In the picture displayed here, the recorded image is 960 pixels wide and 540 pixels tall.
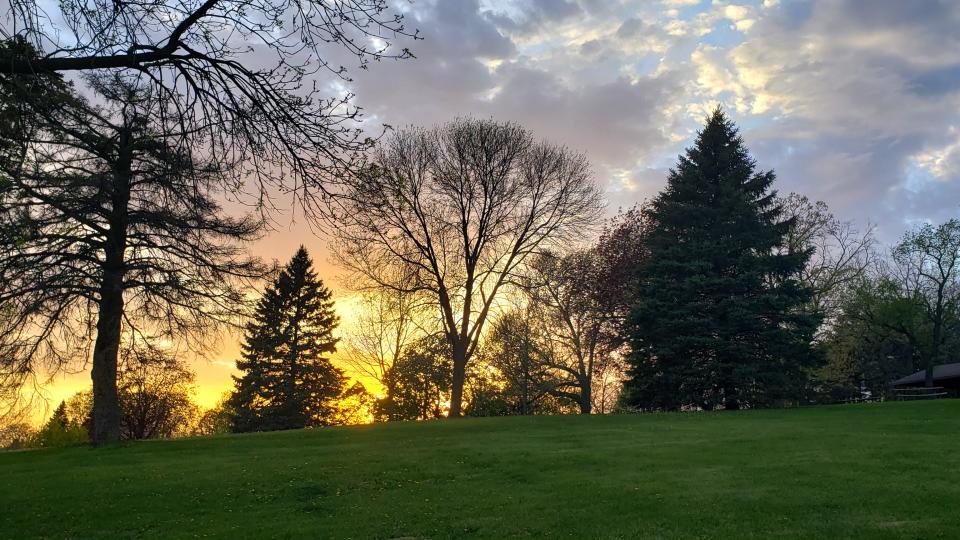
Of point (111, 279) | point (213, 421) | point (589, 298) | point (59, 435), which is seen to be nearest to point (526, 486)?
point (111, 279)

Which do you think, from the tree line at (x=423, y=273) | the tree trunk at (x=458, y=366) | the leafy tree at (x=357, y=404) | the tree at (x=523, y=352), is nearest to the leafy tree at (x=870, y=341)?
the tree line at (x=423, y=273)

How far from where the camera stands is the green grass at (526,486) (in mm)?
9188

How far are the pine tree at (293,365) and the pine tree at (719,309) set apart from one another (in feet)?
78.5

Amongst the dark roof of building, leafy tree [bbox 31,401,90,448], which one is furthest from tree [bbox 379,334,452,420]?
the dark roof of building

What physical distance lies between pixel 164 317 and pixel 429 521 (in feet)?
42.4

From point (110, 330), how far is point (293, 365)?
24.6 m

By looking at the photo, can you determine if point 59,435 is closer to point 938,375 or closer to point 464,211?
point 464,211

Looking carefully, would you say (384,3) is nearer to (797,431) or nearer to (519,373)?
(797,431)

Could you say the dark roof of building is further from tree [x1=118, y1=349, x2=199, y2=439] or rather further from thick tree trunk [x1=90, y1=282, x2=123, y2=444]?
thick tree trunk [x1=90, y1=282, x2=123, y2=444]

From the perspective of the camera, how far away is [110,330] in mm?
20594

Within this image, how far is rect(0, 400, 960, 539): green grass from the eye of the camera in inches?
362

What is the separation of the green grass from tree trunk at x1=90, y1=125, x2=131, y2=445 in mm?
1328

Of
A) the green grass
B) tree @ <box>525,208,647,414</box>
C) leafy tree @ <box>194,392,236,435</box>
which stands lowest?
leafy tree @ <box>194,392,236,435</box>

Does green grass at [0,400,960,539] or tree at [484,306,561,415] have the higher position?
tree at [484,306,561,415]
